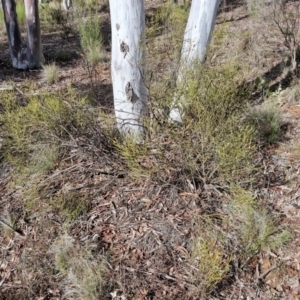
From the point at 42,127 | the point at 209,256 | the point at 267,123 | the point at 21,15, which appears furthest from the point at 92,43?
the point at 21,15

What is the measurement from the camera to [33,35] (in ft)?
21.1

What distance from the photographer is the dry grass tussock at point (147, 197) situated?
2.47 metres

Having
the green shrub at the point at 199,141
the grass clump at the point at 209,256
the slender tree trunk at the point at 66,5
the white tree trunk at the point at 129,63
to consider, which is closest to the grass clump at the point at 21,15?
the slender tree trunk at the point at 66,5

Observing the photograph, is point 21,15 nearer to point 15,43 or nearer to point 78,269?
point 15,43

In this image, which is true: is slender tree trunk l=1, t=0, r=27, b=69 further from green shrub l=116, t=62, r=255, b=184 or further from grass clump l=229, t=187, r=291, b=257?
grass clump l=229, t=187, r=291, b=257

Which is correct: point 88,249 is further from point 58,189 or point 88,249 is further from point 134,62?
point 134,62

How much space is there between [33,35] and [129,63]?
4069 millimetres

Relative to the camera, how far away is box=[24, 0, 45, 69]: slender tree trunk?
20.5 feet

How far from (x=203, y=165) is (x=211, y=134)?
25cm

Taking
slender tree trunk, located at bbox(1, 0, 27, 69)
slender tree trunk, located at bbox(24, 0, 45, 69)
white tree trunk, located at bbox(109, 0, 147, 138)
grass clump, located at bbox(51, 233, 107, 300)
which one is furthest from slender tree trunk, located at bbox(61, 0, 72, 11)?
grass clump, located at bbox(51, 233, 107, 300)

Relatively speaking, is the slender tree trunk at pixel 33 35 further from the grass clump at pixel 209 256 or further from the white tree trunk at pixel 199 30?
the grass clump at pixel 209 256

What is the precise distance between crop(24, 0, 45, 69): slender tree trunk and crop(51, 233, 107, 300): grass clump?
4617mm

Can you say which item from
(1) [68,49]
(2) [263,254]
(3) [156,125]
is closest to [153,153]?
(3) [156,125]

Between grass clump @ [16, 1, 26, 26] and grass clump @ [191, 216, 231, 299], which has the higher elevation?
grass clump @ [16, 1, 26, 26]
